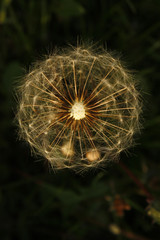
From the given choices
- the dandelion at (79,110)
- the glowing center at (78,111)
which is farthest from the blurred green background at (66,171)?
the glowing center at (78,111)

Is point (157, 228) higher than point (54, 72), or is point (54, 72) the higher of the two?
point (54, 72)

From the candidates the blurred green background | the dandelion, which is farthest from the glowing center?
the blurred green background

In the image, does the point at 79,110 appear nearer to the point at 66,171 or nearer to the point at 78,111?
the point at 78,111

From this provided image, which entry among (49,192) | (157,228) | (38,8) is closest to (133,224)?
(157,228)

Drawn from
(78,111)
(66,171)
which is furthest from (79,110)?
(66,171)

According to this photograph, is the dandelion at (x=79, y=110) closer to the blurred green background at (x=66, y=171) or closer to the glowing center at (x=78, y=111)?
the glowing center at (x=78, y=111)

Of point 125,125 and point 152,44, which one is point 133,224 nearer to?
point 125,125

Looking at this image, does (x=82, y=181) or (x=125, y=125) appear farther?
(x=82, y=181)
